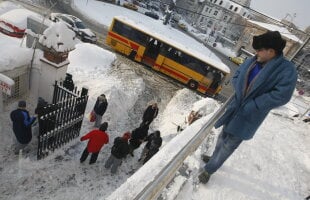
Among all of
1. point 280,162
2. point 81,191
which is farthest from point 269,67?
point 81,191

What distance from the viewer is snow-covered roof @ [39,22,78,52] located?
7.36 metres

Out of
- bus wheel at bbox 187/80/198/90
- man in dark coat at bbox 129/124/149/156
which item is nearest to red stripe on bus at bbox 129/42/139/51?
bus wheel at bbox 187/80/198/90

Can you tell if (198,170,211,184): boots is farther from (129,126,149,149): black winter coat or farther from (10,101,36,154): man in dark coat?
(129,126,149,149): black winter coat

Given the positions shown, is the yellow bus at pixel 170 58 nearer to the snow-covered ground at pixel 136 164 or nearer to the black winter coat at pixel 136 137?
the snow-covered ground at pixel 136 164

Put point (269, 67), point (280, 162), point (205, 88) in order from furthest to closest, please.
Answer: point (205, 88) < point (280, 162) < point (269, 67)

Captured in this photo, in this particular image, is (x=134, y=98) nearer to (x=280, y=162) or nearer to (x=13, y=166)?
(x=13, y=166)

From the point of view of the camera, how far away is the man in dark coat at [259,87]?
Answer: 8.68 ft

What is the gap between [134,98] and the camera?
13.4m

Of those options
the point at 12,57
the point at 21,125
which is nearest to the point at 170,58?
the point at 12,57

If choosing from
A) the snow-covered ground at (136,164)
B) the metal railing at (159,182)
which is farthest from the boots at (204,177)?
the metal railing at (159,182)

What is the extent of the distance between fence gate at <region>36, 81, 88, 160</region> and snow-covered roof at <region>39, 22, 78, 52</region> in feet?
3.52

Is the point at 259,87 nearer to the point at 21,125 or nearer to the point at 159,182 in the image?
the point at 159,182

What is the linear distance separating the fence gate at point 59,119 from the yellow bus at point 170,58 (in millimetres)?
11327

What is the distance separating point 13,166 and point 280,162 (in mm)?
6529
